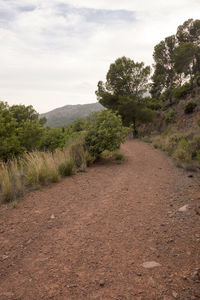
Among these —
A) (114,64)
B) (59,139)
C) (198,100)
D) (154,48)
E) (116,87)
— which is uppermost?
(154,48)

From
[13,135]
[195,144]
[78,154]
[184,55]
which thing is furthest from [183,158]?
[184,55]

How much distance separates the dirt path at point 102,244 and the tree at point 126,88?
63.8 feet

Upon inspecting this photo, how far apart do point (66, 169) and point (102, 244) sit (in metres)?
4.62

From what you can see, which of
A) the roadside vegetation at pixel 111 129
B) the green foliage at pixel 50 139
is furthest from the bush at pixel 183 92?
the green foliage at pixel 50 139

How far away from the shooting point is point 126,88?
2442 centimetres

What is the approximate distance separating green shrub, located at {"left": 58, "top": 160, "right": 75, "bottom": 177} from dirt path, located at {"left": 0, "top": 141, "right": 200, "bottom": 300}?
5.09 ft

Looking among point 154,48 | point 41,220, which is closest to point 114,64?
point 154,48

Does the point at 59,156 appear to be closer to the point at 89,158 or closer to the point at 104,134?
the point at 89,158

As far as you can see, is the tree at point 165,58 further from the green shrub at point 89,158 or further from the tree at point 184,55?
the green shrub at point 89,158

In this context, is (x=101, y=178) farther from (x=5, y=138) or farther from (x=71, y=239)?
(x=5, y=138)

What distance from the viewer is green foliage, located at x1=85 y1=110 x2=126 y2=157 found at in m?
9.65

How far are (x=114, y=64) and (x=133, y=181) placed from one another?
68.2 feet

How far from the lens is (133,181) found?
22.0 feet

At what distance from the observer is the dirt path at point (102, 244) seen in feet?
7.63
